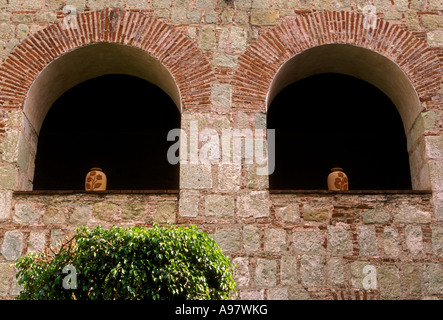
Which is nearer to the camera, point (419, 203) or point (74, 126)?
point (419, 203)

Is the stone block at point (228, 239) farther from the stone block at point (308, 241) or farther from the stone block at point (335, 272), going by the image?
the stone block at point (335, 272)

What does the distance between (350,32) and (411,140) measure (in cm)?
148

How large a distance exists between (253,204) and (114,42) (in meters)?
2.55

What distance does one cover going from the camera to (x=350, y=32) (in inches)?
285

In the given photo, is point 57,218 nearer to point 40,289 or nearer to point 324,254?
point 40,289

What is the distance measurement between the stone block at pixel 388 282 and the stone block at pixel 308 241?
650mm

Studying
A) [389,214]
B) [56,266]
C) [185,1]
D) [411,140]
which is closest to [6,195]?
[56,266]

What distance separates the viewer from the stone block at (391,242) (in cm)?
629

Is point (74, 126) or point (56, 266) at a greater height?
point (74, 126)

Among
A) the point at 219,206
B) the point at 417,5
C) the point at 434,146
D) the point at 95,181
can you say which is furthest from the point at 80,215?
the point at 417,5

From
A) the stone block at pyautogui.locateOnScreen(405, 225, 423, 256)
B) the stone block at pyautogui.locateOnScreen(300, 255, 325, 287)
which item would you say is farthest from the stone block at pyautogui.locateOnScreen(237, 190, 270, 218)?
the stone block at pyautogui.locateOnScreen(405, 225, 423, 256)

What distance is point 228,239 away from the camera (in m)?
6.32

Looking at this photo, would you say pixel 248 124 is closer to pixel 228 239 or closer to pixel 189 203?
pixel 189 203

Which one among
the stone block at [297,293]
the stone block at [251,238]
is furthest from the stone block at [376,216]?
the stone block at [251,238]
